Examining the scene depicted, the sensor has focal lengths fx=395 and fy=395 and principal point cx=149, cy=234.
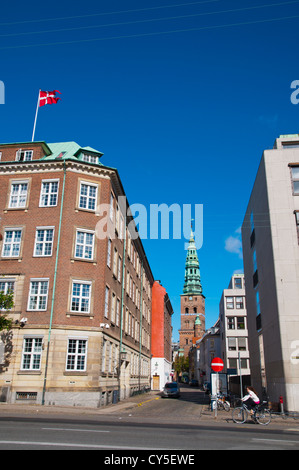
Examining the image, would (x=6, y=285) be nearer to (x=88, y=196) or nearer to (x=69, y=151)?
(x=88, y=196)

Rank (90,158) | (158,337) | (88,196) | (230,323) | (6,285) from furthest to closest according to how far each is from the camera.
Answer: (230,323)
(158,337)
(90,158)
(88,196)
(6,285)

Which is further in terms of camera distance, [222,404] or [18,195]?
[18,195]

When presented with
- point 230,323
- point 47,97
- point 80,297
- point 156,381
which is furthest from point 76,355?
point 230,323

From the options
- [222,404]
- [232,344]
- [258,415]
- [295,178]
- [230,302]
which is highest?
[295,178]

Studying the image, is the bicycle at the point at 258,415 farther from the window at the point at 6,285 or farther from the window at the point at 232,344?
the window at the point at 232,344

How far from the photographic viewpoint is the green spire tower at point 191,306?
500ft

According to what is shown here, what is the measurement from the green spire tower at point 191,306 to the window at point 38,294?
4902 inches

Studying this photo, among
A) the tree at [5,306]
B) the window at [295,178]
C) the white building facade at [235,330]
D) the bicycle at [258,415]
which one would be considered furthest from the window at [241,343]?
the bicycle at [258,415]

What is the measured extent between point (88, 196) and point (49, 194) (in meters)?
2.86

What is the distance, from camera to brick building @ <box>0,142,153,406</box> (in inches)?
981

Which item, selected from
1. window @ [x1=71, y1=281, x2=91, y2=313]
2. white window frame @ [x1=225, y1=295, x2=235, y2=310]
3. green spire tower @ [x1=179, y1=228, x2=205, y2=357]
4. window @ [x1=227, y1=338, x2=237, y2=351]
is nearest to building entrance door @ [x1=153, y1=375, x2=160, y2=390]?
window @ [x1=227, y1=338, x2=237, y2=351]

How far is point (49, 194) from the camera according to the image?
1148 inches

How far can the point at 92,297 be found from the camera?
88.8 feet

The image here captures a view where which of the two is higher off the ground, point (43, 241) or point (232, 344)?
point (43, 241)
